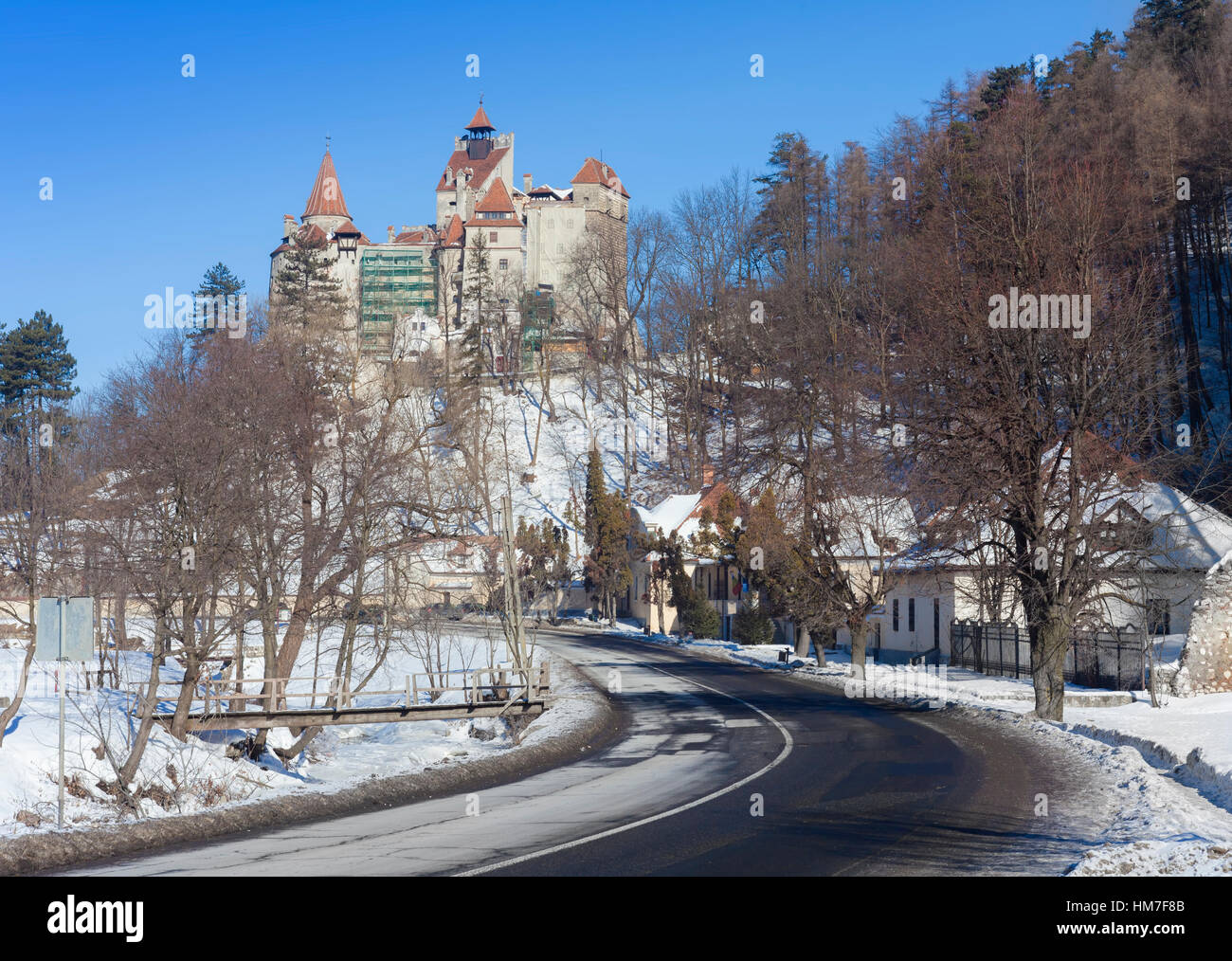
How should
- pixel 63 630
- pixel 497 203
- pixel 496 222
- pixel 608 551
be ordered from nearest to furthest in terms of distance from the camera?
pixel 63 630 < pixel 608 551 < pixel 496 222 < pixel 497 203

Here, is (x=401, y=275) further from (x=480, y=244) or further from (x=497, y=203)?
(x=480, y=244)

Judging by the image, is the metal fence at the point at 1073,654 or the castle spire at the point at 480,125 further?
the castle spire at the point at 480,125

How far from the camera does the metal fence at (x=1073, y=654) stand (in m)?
33.5

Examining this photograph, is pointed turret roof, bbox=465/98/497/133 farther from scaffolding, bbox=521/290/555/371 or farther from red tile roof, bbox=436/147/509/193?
scaffolding, bbox=521/290/555/371

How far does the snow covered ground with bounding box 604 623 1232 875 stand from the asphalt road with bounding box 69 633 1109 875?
534 millimetres

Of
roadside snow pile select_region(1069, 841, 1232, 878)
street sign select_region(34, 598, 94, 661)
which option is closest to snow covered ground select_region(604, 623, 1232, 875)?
roadside snow pile select_region(1069, 841, 1232, 878)

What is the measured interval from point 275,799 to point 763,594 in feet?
142

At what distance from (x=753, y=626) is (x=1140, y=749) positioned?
35381 millimetres

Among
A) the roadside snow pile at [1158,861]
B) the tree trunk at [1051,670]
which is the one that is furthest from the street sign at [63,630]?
the tree trunk at [1051,670]

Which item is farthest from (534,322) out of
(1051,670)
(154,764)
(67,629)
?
(67,629)

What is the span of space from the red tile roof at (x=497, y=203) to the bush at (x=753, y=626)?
92876 mm

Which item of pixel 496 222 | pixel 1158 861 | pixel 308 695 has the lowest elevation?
pixel 308 695

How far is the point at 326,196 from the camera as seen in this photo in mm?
155750

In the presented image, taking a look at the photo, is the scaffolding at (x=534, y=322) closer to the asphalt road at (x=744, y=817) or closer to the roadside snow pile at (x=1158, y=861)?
the asphalt road at (x=744, y=817)
